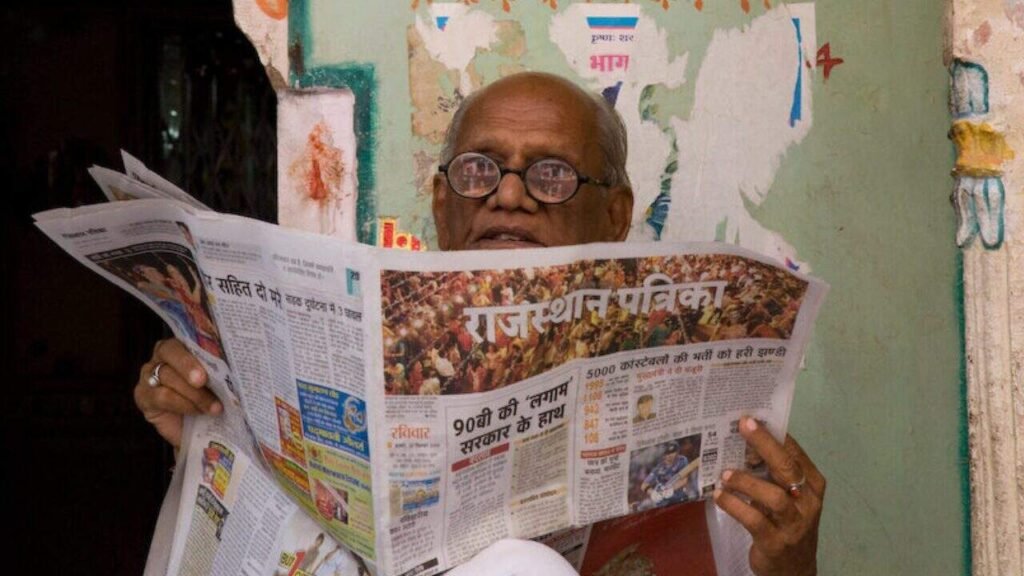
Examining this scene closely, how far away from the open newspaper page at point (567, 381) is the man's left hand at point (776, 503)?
3cm

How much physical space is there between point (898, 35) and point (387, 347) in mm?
1161

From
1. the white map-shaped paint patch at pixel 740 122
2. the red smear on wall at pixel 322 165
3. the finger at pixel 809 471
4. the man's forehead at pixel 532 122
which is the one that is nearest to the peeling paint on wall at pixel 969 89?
the white map-shaped paint patch at pixel 740 122

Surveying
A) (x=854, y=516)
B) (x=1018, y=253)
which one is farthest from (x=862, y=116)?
(x=854, y=516)

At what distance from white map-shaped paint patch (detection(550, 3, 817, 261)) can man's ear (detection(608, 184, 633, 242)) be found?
188mm

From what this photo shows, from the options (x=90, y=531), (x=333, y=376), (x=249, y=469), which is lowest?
(x=90, y=531)

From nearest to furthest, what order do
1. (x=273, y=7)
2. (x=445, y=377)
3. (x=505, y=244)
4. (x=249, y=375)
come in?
(x=445, y=377), (x=249, y=375), (x=505, y=244), (x=273, y=7)

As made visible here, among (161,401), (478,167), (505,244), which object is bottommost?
(161,401)

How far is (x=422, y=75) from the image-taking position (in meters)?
1.64

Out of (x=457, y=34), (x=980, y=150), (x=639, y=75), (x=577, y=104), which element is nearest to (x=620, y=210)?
(x=577, y=104)

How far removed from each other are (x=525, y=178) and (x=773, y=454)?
0.48m

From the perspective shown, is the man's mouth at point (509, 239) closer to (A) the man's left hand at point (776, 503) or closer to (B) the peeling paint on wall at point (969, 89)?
(A) the man's left hand at point (776, 503)

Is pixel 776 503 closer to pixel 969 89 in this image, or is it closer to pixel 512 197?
pixel 512 197

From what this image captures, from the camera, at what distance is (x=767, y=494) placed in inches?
43.6

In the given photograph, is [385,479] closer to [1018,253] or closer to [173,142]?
[1018,253]
